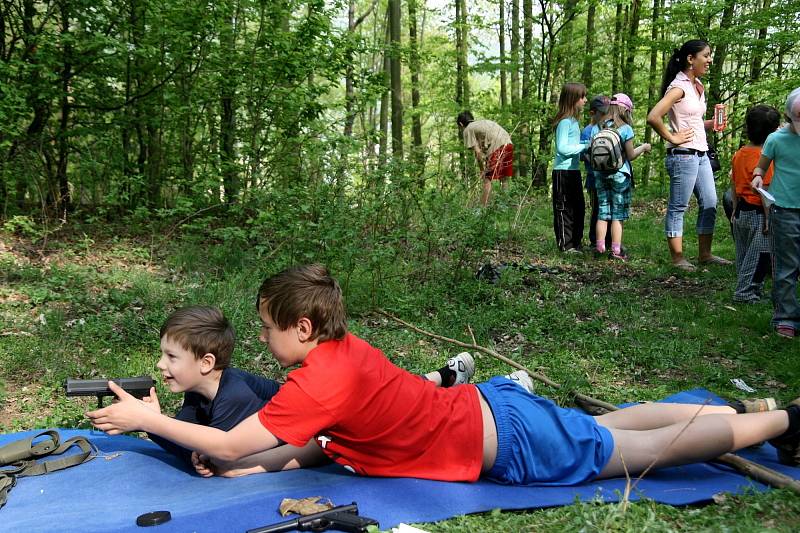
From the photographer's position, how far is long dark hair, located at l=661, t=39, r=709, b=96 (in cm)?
714

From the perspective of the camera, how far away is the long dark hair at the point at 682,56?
714cm

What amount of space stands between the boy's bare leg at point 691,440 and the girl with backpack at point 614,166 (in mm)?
5083

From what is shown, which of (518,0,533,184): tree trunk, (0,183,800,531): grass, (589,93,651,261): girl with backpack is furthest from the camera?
(518,0,533,184): tree trunk

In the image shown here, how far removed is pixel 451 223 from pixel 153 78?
4.80m

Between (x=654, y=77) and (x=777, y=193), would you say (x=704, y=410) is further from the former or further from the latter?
(x=654, y=77)

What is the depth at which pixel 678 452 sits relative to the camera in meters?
3.13

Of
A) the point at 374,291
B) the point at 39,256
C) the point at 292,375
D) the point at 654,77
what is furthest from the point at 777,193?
the point at 654,77

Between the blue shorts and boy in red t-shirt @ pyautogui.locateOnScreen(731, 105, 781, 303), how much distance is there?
3962 millimetres

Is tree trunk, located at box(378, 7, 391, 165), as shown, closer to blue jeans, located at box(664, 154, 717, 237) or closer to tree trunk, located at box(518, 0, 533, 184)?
tree trunk, located at box(518, 0, 533, 184)

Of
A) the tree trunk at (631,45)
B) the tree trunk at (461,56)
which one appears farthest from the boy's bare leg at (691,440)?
the tree trunk at (461,56)

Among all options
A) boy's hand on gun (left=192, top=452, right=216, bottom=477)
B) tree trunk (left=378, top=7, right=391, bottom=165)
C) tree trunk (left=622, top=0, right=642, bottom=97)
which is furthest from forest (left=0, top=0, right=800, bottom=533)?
tree trunk (left=622, top=0, right=642, bottom=97)

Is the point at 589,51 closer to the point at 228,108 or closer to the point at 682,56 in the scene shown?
the point at 682,56

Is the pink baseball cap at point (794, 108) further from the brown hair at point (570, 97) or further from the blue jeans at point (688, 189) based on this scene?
the brown hair at point (570, 97)

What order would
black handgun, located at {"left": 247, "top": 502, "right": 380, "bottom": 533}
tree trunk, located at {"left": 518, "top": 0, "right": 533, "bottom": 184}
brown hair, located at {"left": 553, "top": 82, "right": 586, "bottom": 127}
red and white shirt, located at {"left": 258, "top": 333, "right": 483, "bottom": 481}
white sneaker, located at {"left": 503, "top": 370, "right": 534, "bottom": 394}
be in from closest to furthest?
black handgun, located at {"left": 247, "top": 502, "right": 380, "bottom": 533}, red and white shirt, located at {"left": 258, "top": 333, "right": 483, "bottom": 481}, white sneaker, located at {"left": 503, "top": 370, "right": 534, "bottom": 394}, brown hair, located at {"left": 553, "top": 82, "right": 586, "bottom": 127}, tree trunk, located at {"left": 518, "top": 0, "right": 533, "bottom": 184}
